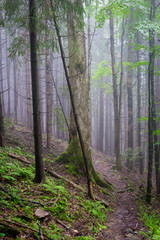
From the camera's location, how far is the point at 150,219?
5.86m

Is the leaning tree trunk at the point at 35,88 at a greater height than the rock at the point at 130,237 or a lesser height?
greater

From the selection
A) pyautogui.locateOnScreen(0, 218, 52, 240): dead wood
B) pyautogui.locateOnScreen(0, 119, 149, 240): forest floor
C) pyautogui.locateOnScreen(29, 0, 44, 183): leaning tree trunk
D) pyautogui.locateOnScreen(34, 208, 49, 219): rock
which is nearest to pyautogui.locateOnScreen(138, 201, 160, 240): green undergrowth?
pyautogui.locateOnScreen(0, 119, 149, 240): forest floor

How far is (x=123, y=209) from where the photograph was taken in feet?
21.4

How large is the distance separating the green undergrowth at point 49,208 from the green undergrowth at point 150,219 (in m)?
1.21

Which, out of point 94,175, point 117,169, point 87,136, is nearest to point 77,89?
point 87,136

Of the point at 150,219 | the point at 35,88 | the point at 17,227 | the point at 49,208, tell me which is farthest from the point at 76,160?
the point at 17,227

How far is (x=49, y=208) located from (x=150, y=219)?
12.3 feet

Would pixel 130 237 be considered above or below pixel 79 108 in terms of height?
below

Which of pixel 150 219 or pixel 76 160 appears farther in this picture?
pixel 76 160

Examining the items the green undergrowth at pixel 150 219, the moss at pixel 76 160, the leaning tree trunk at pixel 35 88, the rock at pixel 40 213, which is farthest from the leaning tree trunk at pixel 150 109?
the rock at pixel 40 213

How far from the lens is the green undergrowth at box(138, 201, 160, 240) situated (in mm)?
4539

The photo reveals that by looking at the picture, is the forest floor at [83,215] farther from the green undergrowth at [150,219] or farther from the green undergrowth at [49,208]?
the green undergrowth at [150,219]

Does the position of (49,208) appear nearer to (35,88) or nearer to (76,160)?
(35,88)

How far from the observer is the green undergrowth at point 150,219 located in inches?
179
